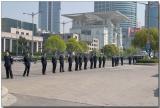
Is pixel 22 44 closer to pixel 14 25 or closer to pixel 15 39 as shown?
pixel 15 39

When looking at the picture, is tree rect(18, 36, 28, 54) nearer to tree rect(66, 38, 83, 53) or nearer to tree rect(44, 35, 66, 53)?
tree rect(44, 35, 66, 53)

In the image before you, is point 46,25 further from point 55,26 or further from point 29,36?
point 29,36

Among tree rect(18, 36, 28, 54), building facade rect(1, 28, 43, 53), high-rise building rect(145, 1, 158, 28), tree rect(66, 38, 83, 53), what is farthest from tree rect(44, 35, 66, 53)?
high-rise building rect(145, 1, 158, 28)

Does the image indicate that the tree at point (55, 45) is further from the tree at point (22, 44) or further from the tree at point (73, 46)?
the tree at point (22, 44)

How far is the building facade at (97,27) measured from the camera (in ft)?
450

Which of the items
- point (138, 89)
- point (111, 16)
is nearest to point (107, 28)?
point (111, 16)

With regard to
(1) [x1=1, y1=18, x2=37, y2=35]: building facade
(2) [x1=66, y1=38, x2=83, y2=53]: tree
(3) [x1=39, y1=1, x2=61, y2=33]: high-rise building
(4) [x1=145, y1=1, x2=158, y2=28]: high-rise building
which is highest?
(3) [x1=39, y1=1, x2=61, y2=33]: high-rise building

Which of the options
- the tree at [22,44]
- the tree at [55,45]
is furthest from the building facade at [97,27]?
the tree at [22,44]

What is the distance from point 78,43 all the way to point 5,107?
100589mm

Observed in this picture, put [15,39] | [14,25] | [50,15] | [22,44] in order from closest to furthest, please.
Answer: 1. [22,44]
2. [15,39]
3. [50,15]
4. [14,25]

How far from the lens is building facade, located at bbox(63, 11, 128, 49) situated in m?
137

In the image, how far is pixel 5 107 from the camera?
9.77 m

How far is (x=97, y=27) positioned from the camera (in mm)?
139875

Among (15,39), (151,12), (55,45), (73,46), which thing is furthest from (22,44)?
(151,12)
